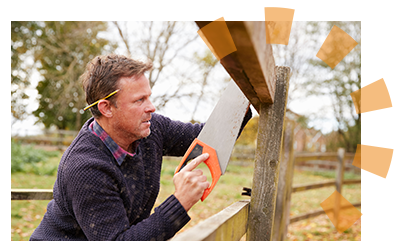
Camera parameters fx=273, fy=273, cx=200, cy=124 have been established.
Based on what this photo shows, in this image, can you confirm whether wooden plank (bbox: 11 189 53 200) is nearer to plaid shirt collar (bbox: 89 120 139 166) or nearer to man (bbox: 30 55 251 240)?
man (bbox: 30 55 251 240)

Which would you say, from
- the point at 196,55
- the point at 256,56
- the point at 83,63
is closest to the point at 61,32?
the point at 83,63

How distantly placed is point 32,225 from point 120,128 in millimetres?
4313

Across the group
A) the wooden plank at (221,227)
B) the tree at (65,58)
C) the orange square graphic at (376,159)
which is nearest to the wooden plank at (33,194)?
the wooden plank at (221,227)

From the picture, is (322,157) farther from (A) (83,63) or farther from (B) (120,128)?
(A) (83,63)

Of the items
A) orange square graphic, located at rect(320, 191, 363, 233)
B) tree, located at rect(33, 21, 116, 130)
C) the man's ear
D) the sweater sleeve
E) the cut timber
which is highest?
tree, located at rect(33, 21, 116, 130)

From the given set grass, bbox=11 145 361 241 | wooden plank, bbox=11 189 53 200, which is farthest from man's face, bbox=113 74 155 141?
grass, bbox=11 145 361 241

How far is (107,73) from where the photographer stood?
1.63 metres

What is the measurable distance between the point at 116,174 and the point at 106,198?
165 millimetres

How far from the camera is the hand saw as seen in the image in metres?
1.49

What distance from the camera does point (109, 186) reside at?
52.9 inches

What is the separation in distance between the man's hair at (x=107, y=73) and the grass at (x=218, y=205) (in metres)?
3.66

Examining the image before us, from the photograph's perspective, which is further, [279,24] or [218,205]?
[218,205]

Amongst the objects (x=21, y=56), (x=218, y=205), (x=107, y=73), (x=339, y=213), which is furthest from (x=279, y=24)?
(x=21, y=56)

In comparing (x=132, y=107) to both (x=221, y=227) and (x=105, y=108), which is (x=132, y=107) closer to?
(x=105, y=108)
